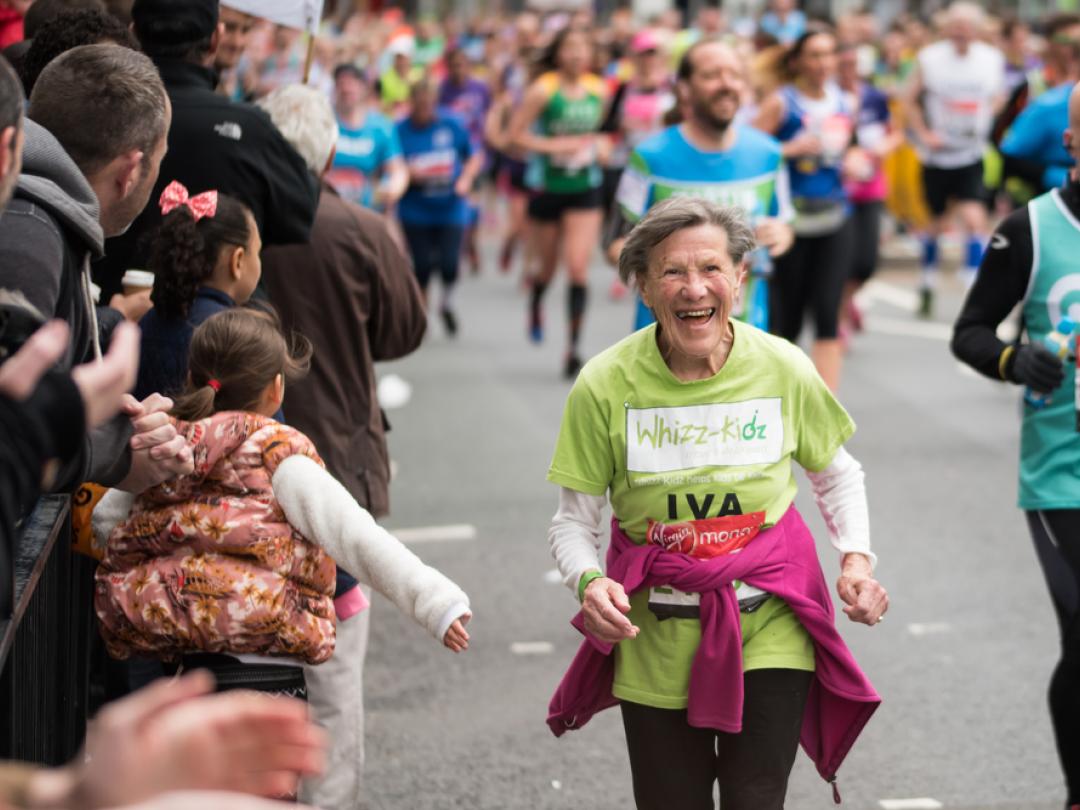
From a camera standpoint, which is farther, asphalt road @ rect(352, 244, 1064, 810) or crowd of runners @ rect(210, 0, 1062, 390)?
crowd of runners @ rect(210, 0, 1062, 390)

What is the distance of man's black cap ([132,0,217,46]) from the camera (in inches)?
199

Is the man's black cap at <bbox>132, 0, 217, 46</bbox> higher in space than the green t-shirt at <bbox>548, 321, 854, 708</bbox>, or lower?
higher

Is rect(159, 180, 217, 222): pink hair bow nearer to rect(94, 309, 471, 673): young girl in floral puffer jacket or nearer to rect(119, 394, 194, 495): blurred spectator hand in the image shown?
rect(94, 309, 471, 673): young girl in floral puffer jacket

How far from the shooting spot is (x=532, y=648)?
6.58 meters

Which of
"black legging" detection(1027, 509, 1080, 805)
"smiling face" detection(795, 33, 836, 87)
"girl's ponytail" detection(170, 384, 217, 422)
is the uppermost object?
"girl's ponytail" detection(170, 384, 217, 422)

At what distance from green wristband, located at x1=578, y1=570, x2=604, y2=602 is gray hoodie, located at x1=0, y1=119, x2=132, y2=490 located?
38.6 inches

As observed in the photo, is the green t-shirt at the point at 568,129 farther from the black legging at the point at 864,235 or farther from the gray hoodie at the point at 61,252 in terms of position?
the gray hoodie at the point at 61,252

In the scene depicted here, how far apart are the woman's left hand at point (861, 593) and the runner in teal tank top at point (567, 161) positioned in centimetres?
794

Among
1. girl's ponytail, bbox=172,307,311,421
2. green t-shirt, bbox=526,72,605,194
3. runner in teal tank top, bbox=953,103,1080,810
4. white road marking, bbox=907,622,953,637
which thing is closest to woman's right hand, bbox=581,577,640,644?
girl's ponytail, bbox=172,307,311,421

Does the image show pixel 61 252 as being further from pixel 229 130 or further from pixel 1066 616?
pixel 1066 616

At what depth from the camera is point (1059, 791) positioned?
5262mm

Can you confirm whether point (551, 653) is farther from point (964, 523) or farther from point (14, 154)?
point (14, 154)

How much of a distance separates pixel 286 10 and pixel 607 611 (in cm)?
300

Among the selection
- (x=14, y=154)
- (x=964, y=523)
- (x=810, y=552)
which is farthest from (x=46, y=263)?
(x=964, y=523)
